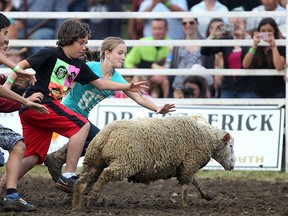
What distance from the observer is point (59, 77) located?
24.0 feet

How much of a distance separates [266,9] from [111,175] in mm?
5540

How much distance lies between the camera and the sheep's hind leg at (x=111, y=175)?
22.6 feet

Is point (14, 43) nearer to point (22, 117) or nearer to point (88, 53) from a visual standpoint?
point (88, 53)

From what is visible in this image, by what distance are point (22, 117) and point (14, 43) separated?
4246mm

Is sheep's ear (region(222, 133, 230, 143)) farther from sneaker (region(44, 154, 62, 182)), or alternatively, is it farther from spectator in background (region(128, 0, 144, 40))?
spectator in background (region(128, 0, 144, 40))

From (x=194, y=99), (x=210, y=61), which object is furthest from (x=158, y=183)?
(x=210, y=61)

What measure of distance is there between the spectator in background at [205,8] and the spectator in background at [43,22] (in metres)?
2.10

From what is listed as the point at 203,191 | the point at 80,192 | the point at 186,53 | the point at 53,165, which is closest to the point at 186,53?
the point at 186,53

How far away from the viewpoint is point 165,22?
468 inches

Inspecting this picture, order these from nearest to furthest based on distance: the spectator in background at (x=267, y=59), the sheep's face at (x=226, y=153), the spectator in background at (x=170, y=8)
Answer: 1. the sheep's face at (x=226, y=153)
2. the spectator in background at (x=267, y=59)
3. the spectator in background at (x=170, y=8)

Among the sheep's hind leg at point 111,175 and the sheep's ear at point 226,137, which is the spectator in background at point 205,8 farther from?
the sheep's hind leg at point 111,175

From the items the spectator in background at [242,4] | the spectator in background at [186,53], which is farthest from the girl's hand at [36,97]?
the spectator in background at [242,4]

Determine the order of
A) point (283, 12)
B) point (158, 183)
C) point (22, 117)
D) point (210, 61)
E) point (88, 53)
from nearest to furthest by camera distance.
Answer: point (22, 117) → point (88, 53) → point (158, 183) → point (283, 12) → point (210, 61)

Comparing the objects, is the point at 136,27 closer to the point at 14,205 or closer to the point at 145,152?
the point at 145,152
